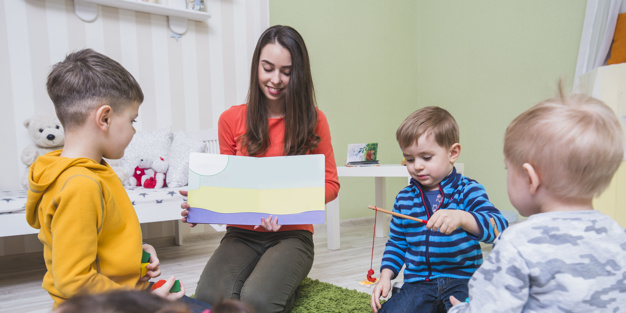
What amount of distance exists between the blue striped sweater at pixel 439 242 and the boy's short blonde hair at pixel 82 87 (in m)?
0.78

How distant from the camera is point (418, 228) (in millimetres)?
1127

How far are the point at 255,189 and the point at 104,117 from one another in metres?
0.54

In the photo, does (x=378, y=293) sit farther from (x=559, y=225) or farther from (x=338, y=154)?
(x=338, y=154)

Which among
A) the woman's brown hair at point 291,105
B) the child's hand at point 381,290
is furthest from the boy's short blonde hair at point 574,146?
the woman's brown hair at point 291,105

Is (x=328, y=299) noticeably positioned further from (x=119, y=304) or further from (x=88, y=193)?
(x=119, y=304)

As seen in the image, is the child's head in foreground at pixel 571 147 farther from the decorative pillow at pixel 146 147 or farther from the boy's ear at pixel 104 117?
the decorative pillow at pixel 146 147

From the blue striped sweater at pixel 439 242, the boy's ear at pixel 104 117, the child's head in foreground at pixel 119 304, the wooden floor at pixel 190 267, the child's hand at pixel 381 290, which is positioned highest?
the boy's ear at pixel 104 117

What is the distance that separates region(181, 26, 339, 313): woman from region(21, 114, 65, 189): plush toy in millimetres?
1117

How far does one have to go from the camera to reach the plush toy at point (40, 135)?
2.13m

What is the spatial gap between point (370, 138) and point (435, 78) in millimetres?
745

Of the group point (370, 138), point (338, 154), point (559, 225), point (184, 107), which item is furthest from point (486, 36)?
point (559, 225)

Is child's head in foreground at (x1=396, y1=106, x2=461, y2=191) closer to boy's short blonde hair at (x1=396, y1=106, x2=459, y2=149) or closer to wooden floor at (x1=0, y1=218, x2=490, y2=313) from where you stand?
boy's short blonde hair at (x1=396, y1=106, x2=459, y2=149)

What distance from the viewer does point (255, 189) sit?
133 cm

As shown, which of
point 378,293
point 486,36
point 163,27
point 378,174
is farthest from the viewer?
point 486,36
